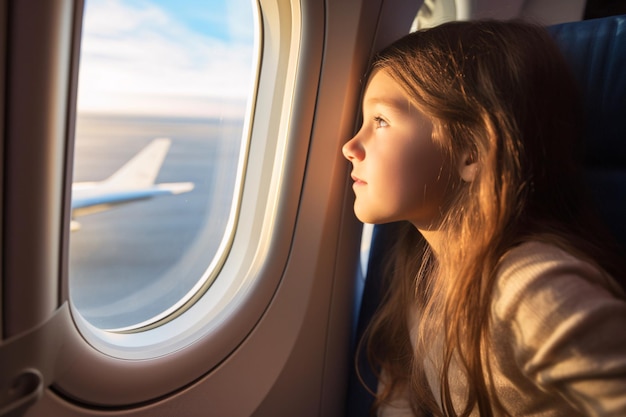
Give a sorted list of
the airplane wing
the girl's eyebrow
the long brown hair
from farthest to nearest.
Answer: the airplane wing < the girl's eyebrow < the long brown hair

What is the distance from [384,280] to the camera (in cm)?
135

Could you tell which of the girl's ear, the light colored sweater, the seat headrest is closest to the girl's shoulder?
the light colored sweater

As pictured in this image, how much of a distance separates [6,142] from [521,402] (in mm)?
863

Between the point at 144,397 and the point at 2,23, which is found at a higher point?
the point at 2,23

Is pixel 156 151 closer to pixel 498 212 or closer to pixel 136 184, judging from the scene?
pixel 136 184

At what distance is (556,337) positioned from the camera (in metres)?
0.81

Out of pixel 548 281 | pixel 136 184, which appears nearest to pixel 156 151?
pixel 136 184

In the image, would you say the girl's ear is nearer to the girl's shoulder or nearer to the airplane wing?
the girl's shoulder

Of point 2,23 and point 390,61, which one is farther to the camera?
point 390,61

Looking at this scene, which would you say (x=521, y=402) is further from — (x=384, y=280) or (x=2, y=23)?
(x=2, y=23)

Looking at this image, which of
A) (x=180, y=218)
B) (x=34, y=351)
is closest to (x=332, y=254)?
(x=180, y=218)

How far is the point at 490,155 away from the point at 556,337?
30 cm

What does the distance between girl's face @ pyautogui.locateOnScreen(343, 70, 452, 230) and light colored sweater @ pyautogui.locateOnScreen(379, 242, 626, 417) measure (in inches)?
7.9

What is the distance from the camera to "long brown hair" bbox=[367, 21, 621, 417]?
3.06ft
